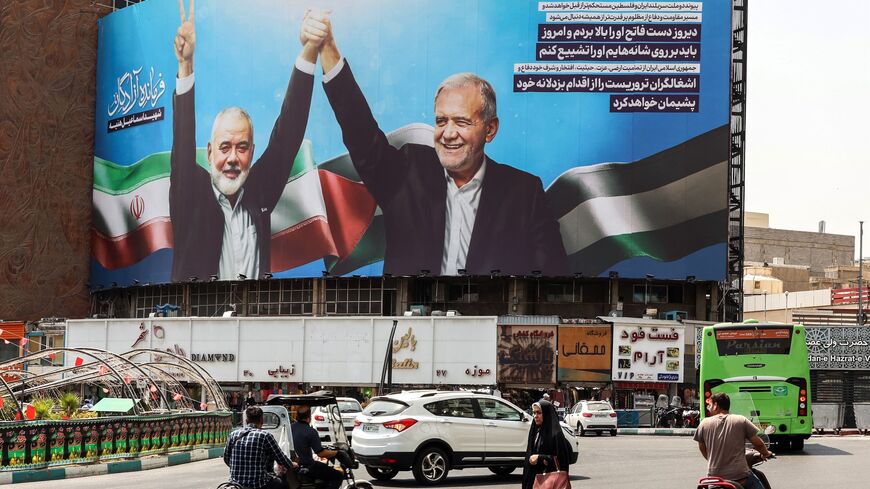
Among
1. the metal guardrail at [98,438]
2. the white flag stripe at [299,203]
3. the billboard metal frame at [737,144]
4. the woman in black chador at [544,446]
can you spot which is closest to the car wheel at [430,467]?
the woman in black chador at [544,446]

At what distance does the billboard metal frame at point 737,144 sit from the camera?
69.5m

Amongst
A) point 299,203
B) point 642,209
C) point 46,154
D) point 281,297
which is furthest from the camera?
point 46,154

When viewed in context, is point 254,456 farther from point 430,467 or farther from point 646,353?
point 646,353

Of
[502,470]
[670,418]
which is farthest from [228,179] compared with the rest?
[502,470]

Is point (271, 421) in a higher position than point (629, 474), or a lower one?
higher

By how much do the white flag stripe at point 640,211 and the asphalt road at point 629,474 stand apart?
117ft

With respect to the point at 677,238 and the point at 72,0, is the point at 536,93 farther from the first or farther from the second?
the point at 72,0

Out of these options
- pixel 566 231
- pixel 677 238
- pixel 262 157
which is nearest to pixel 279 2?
pixel 262 157

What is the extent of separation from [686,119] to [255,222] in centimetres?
2484

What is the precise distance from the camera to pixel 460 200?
66062 millimetres

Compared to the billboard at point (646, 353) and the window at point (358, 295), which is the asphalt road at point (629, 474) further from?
the window at point (358, 295)

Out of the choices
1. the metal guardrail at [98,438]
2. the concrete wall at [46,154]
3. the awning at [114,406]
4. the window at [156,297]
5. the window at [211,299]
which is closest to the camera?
the metal guardrail at [98,438]

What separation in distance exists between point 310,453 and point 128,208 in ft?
224

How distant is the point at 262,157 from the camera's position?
71.6 meters
